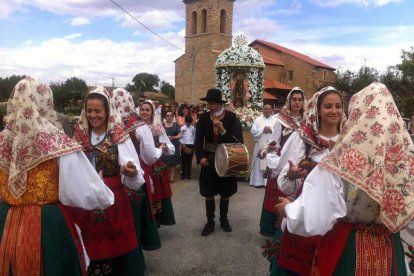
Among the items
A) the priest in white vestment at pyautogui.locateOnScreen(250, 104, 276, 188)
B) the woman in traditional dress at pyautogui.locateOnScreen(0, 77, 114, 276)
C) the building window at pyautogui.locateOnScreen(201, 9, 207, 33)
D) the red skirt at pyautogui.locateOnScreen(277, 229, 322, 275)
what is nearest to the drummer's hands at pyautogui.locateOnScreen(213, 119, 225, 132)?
the red skirt at pyautogui.locateOnScreen(277, 229, 322, 275)

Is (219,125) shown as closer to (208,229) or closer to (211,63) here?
(208,229)

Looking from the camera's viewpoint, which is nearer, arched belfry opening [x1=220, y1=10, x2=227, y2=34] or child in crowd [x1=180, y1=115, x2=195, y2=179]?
child in crowd [x1=180, y1=115, x2=195, y2=179]

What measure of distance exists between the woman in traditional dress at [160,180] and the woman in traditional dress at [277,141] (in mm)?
1374

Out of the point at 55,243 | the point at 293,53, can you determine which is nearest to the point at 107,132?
the point at 55,243

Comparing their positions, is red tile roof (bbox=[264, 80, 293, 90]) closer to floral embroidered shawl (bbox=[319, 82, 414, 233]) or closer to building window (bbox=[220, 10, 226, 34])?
building window (bbox=[220, 10, 226, 34])

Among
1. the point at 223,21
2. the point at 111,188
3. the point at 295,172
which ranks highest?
the point at 223,21

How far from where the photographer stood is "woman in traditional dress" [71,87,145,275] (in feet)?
11.1

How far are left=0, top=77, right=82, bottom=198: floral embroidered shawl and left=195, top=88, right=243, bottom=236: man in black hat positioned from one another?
3.26 metres

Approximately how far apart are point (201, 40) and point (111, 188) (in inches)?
1511

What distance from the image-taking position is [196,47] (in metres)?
40.7

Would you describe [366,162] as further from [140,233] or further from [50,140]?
[140,233]

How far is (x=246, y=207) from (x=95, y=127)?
419 cm

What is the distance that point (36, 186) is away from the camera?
242cm

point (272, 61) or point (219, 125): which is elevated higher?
point (272, 61)
